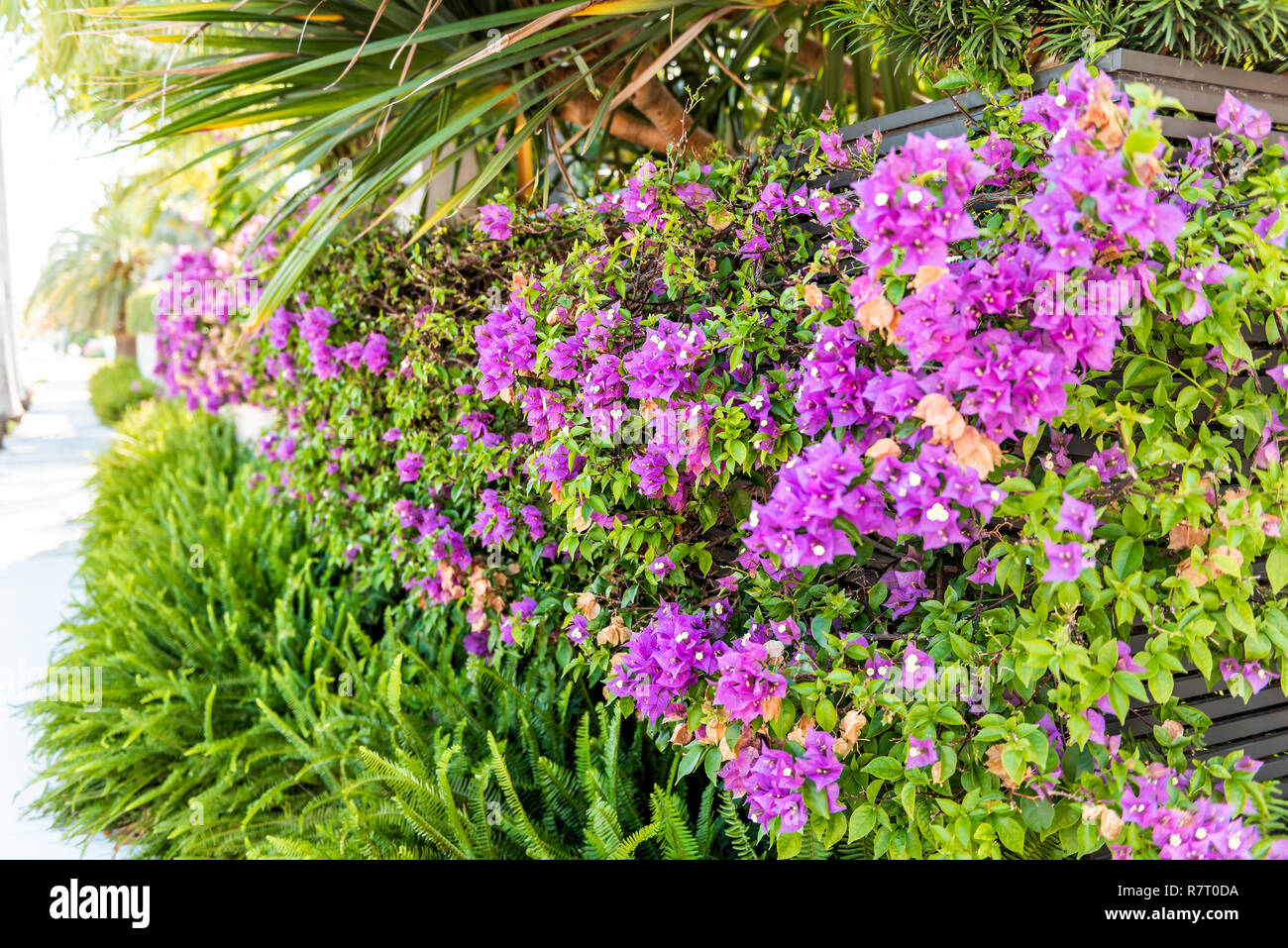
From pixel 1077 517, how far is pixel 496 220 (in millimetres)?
1730

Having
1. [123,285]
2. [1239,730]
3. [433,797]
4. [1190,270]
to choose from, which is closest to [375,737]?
[433,797]

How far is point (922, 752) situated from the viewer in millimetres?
1355

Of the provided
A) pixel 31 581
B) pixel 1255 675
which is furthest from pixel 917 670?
pixel 31 581

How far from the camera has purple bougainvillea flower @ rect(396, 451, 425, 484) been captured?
112 inches

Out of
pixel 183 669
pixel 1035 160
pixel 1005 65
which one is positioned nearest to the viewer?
pixel 1035 160

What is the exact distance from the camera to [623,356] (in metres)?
1.88

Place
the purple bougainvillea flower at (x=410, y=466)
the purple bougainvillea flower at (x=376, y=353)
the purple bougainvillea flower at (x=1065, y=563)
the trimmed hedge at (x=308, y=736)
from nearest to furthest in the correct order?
the purple bougainvillea flower at (x=1065, y=563) < the trimmed hedge at (x=308, y=736) < the purple bougainvillea flower at (x=410, y=466) < the purple bougainvillea flower at (x=376, y=353)

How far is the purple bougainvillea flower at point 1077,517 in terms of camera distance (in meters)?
1.20

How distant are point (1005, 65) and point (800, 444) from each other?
80 cm

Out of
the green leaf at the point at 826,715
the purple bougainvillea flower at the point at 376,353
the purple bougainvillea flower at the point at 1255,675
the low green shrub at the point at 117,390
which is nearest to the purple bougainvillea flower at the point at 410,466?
the purple bougainvillea flower at the point at 376,353

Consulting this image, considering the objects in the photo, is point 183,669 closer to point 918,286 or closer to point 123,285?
point 918,286

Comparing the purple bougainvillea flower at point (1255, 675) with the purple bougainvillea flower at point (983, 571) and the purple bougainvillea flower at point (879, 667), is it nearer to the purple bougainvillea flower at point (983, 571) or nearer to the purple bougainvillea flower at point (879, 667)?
the purple bougainvillea flower at point (983, 571)

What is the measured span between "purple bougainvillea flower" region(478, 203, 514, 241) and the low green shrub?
11.8 meters

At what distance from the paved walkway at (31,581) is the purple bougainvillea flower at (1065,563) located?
2.72m
